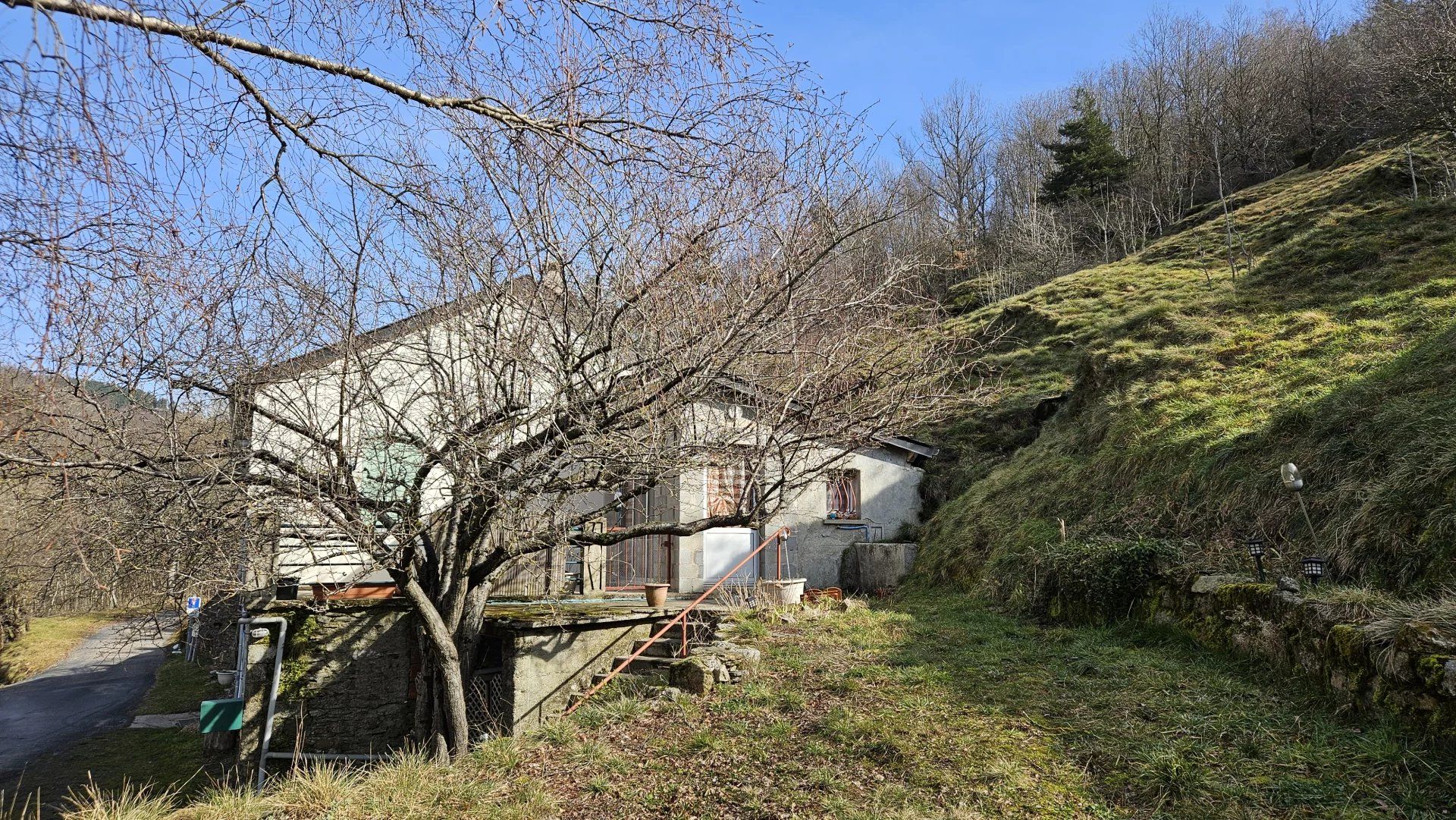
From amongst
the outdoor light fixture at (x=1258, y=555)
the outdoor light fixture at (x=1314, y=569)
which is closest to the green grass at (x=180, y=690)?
the outdoor light fixture at (x=1258, y=555)

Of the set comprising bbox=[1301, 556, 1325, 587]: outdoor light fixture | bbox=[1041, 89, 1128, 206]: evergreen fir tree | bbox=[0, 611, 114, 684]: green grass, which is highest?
bbox=[1041, 89, 1128, 206]: evergreen fir tree

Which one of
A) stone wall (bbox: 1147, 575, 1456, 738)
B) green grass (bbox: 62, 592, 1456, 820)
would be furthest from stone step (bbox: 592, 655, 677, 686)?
stone wall (bbox: 1147, 575, 1456, 738)

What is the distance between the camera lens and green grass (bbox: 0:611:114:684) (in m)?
25.3

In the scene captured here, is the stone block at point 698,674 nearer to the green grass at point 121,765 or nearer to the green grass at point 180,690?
the green grass at point 121,765

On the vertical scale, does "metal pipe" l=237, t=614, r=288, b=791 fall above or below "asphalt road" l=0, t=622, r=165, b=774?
above

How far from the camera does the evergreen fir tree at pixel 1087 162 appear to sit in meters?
30.5

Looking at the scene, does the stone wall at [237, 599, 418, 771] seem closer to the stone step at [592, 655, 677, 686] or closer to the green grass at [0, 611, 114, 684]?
the stone step at [592, 655, 677, 686]

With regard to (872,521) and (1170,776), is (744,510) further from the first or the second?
(872,521)

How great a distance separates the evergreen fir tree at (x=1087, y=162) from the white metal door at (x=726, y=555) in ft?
79.3

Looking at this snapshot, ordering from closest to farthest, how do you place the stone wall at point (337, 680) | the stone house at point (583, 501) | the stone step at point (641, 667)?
the stone house at point (583, 501)
the stone step at point (641, 667)
the stone wall at point (337, 680)

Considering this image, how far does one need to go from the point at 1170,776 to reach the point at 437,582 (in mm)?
5702

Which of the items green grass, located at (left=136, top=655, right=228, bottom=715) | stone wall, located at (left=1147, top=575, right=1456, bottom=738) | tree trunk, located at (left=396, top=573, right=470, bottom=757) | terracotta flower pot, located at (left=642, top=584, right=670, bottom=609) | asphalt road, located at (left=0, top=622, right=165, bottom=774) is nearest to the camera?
stone wall, located at (left=1147, top=575, right=1456, bottom=738)

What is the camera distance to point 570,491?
5.82m

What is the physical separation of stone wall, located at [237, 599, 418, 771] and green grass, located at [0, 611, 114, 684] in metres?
19.1
